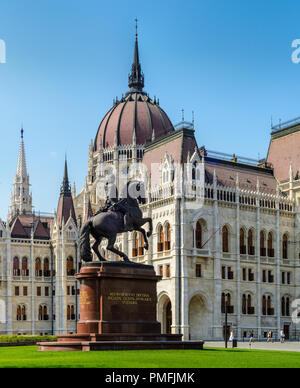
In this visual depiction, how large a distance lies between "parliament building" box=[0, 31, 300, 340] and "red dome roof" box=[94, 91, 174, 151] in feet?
20.3

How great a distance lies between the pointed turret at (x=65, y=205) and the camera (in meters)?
97.3

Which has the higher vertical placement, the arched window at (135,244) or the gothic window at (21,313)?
the arched window at (135,244)

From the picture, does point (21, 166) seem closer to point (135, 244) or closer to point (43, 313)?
point (43, 313)

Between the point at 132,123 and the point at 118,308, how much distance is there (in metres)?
70.6

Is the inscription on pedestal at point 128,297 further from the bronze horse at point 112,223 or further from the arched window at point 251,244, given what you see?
the arched window at point 251,244

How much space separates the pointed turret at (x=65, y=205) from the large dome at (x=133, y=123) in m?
8.38

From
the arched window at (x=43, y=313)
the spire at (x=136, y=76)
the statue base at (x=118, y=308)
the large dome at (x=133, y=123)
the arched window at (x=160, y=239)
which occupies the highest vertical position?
the spire at (x=136, y=76)

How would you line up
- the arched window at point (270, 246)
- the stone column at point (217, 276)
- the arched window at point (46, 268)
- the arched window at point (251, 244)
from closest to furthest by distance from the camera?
the stone column at point (217, 276)
the arched window at point (251, 244)
the arched window at point (270, 246)
the arched window at point (46, 268)

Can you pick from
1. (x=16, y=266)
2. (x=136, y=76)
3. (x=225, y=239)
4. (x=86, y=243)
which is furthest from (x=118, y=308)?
(x=136, y=76)

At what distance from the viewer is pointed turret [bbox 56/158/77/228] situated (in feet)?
319

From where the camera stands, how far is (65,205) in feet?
324

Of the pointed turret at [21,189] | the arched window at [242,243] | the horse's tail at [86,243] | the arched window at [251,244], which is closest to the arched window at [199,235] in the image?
the arched window at [242,243]
